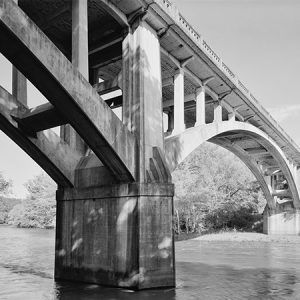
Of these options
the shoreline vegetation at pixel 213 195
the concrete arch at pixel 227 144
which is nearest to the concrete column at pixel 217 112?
the concrete arch at pixel 227 144

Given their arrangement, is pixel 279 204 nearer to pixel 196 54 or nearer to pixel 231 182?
pixel 231 182

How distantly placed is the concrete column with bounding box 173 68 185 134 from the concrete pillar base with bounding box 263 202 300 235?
1242 inches

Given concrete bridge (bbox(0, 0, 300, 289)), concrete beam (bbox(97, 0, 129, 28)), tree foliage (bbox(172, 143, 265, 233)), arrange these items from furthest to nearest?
tree foliage (bbox(172, 143, 265, 233)) < concrete beam (bbox(97, 0, 129, 28)) < concrete bridge (bbox(0, 0, 300, 289))

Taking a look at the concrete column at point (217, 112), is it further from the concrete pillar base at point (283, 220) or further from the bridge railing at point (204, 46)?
the concrete pillar base at point (283, 220)

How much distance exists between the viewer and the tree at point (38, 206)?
63875 millimetres

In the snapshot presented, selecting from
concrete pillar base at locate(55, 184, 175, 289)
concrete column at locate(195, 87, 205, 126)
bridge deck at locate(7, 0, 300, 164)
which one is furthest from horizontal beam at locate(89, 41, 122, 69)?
concrete pillar base at locate(55, 184, 175, 289)

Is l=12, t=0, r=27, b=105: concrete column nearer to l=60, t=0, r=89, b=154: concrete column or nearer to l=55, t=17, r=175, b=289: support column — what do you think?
l=60, t=0, r=89, b=154: concrete column

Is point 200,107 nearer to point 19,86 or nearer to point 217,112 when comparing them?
point 217,112

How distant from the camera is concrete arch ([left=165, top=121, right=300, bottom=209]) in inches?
599

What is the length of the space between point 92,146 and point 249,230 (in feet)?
129

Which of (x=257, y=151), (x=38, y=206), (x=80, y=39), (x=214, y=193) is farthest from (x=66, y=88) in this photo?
(x=38, y=206)

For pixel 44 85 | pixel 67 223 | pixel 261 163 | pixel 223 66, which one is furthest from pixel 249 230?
pixel 44 85

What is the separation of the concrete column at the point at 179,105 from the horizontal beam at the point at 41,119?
5.95 metres

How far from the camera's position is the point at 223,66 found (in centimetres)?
1972
